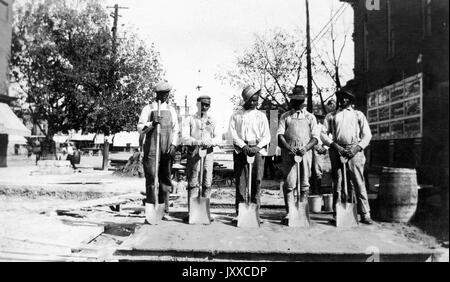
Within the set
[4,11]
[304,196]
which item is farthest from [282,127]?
[4,11]

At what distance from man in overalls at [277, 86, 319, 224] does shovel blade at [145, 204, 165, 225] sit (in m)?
1.73

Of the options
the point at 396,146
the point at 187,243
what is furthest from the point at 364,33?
the point at 187,243

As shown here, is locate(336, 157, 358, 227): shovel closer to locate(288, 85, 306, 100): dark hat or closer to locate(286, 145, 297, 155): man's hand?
locate(286, 145, 297, 155): man's hand

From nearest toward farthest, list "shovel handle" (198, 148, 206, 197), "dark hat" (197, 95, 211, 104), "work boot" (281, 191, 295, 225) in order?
"work boot" (281, 191, 295, 225), "shovel handle" (198, 148, 206, 197), "dark hat" (197, 95, 211, 104)

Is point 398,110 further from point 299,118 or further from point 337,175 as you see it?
point 299,118

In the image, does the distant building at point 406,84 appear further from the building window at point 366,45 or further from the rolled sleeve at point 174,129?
the rolled sleeve at point 174,129

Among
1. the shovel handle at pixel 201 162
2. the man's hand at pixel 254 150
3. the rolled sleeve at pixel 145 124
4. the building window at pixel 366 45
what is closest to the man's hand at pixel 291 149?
the man's hand at pixel 254 150

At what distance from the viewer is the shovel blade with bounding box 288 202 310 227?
16.2ft

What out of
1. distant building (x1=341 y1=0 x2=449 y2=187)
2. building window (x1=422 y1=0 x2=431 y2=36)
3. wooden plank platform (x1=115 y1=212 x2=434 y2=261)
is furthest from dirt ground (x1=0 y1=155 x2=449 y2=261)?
building window (x1=422 y1=0 x2=431 y2=36)

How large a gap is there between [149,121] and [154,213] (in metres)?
1.37

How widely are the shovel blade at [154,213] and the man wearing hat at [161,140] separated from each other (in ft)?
1.10

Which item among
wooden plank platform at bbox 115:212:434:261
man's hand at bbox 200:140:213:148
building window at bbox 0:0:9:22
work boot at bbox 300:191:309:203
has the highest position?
building window at bbox 0:0:9:22

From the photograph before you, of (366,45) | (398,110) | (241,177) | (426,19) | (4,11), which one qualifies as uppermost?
(366,45)

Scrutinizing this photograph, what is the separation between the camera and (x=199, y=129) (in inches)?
230
